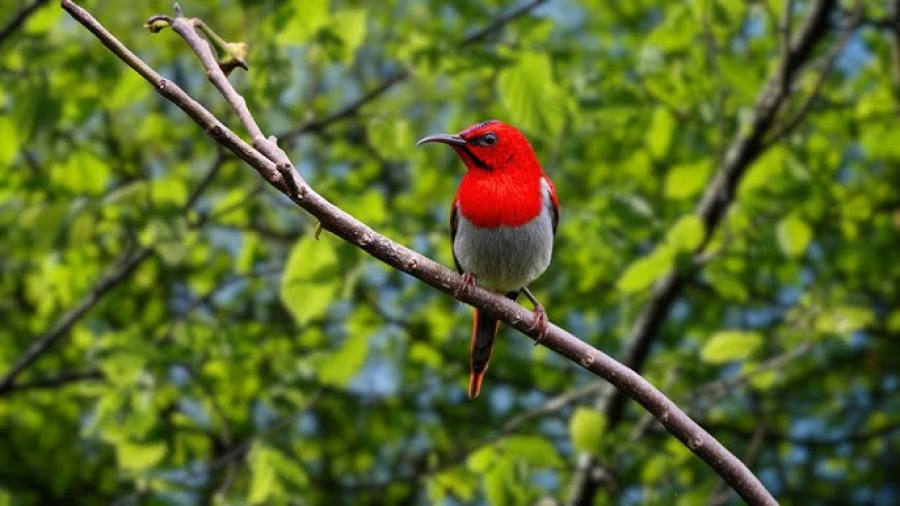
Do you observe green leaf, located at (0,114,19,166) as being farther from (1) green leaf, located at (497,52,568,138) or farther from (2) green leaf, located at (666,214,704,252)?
(2) green leaf, located at (666,214,704,252)

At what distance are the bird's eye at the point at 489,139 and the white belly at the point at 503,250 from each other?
1.02 feet

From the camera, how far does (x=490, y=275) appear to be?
14.1 ft

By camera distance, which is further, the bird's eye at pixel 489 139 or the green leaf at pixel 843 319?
the green leaf at pixel 843 319

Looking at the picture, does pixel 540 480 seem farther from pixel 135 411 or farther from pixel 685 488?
pixel 135 411

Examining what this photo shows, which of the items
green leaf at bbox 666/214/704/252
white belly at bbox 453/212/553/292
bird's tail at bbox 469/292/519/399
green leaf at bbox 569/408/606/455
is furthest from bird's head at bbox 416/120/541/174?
green leaf at bbox 569/408/606/455

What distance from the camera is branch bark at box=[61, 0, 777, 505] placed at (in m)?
2.16

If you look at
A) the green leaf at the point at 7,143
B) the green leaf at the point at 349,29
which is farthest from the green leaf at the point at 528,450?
the green leaf at the point at 7,143

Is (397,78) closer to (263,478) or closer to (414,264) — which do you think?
(263,478)

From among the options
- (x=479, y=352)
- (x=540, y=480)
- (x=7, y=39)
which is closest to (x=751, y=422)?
(x=540, y=480)

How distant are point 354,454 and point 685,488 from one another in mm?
3007

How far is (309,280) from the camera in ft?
19.0

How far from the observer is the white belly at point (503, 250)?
4.22 meters

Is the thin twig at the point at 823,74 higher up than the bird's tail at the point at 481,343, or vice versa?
the thin twig at the point at 823,74

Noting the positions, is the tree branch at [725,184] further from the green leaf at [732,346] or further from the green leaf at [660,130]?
the green leaf at [732,346]
